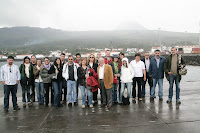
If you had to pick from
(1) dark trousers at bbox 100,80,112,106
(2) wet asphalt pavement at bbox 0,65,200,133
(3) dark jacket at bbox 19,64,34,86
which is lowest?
(2) wet asphalt pavement at bbox 0,65,200,133

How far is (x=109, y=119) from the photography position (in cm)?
445

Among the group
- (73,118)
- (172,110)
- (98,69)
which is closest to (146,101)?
(172,110)

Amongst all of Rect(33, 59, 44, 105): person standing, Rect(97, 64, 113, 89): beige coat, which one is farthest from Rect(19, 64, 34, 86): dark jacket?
Rect(97, 64, 113, 89): beige coat

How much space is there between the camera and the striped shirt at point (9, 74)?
5504mm

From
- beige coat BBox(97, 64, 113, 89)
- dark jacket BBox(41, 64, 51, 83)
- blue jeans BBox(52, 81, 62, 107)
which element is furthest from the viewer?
dark jacket BBox(41, 64, 51, 83)

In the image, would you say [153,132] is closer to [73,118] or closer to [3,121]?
[73,118]

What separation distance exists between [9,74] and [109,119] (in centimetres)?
374

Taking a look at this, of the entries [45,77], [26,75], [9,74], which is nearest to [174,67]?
[45,77]

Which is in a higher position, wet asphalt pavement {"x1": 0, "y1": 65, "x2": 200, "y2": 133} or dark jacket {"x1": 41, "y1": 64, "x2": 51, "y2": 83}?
dark jacket {"x1": 41, "y1": 64, "x2": 51, "y2": 83}

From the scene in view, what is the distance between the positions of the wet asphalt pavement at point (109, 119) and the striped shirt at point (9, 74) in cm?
102

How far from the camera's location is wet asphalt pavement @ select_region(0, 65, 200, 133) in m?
3.85

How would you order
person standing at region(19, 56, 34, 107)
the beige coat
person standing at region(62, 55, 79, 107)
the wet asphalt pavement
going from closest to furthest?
the wet asphalt pavement < the beige coat < person standing at region(62, 55, 79, 107) < person standing at region(19, 56, 34, 107)

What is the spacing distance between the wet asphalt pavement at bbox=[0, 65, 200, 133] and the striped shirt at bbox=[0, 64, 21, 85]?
1016 mm

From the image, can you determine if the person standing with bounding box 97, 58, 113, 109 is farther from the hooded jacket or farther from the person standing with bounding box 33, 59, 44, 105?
the person standing with bounding box 33, 59, 44, 105
